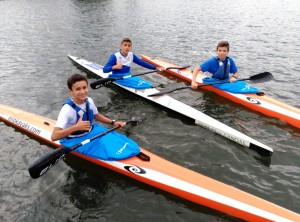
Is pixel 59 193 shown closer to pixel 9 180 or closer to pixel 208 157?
pixel 9 180

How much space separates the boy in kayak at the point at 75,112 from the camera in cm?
499

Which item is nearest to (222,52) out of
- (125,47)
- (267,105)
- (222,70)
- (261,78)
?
(222,70)

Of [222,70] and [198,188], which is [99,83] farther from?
[198,188]

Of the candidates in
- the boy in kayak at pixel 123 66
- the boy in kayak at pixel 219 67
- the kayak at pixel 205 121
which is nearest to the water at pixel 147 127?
the kayak at pixel 205 121

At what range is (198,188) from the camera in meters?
5.12

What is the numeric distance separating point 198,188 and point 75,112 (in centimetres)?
279

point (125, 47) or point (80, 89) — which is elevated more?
Answer: point (125, 47)

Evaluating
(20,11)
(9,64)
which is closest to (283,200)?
(9,64)

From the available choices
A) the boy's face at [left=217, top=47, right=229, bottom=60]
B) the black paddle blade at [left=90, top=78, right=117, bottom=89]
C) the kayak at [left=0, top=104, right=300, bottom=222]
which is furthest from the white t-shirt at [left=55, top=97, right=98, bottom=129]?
the boy's face at [left=217, top=47, right=229, bottom=60]

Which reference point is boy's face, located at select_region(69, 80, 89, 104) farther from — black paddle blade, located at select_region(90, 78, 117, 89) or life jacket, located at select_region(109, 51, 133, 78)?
life jacket, located at select_region(109, 51, 133, 78)

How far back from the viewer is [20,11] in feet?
97.0

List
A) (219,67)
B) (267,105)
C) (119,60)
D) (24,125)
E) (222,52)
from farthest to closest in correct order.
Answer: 1. (119,60)
2. (219,67)
3. (222,52)
4. (267,105)
5. (24,125)

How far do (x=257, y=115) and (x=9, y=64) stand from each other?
12.0 meters

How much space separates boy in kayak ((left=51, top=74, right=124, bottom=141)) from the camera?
499 cm
